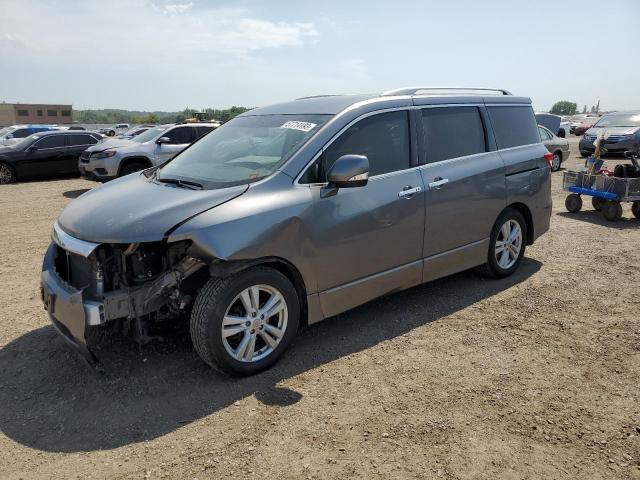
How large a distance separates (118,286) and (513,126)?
446 cm

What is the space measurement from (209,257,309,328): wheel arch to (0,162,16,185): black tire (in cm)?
1390

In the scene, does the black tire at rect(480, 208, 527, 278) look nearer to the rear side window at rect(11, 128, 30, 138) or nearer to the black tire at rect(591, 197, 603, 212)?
the black tire at rect(591, 197, 603, 212)

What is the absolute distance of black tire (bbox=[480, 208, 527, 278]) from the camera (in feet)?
17.6

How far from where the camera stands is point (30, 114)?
81000mm

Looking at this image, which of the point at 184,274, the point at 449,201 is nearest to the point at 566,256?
the point at 449,201

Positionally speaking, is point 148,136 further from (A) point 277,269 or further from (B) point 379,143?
(A) point 277,269

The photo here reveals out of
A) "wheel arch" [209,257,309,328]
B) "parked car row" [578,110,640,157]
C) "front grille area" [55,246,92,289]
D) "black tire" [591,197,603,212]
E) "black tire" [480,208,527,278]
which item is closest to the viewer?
"wheel arch" [209,257,309,328]

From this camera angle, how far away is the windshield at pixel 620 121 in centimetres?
1927

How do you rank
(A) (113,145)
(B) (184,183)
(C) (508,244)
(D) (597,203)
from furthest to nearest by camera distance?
1. (A) (113,145)
2. (D) (597,203)
3. (C) (508,244)
4. (B) (184,183)

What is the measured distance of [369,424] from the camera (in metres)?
3.05

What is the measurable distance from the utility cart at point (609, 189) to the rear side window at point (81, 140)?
44.0ft

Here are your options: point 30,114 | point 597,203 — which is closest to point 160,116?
point 30,114

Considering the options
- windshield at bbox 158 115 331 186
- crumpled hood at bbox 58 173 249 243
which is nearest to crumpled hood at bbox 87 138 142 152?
windshield at bbox 158 115 331 186

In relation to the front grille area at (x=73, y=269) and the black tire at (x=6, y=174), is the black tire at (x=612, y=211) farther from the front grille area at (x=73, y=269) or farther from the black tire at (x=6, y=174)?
the black tire at (x=6, y=174)
